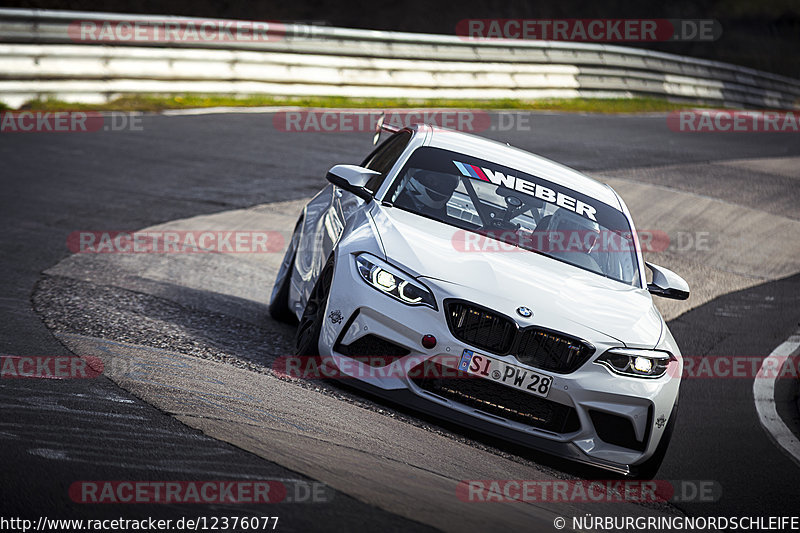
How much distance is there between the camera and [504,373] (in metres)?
5.01

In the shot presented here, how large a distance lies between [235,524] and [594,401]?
8.13 feet

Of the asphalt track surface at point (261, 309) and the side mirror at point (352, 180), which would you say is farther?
the side mirror at point (352, 180)

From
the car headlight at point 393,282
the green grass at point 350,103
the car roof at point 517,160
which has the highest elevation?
the green grass at point 350,103

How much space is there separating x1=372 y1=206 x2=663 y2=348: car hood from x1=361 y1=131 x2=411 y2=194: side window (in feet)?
1.79

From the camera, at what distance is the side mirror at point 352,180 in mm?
6223

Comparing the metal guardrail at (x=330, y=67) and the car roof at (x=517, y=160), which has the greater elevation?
the metal guardrail at (x=330, y=67)

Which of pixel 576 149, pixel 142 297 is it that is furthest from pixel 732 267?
pixel 142 297

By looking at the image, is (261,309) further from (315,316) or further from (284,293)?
(315,316)

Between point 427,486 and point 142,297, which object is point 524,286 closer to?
point 427,486

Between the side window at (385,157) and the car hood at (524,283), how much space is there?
0.54 m

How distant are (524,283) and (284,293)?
2.33 m

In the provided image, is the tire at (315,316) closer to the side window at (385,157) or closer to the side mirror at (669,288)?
the side window at (385,157)

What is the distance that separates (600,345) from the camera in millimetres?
5141

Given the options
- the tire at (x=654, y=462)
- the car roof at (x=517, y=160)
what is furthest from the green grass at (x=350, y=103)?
the tire at (x=654, y=462)
